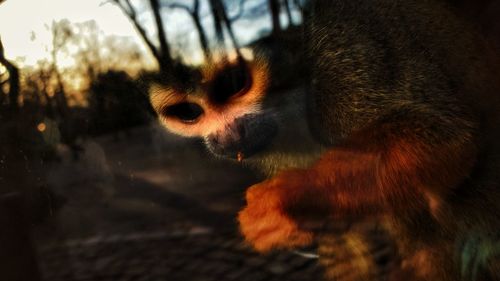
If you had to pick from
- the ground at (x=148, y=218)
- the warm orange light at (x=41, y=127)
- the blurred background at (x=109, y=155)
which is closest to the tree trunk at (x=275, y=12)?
the blurred background at (x=109, y=155)

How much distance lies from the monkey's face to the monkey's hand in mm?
151

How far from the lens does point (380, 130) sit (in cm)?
118

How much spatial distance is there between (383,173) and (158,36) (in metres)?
0.60

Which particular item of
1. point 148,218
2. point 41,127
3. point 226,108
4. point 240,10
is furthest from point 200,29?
point 148,218

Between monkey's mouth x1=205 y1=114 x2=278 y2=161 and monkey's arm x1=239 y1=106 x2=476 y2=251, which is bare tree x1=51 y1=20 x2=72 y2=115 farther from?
monkey's arm x1=239 y1=106 x2=476 y2=251

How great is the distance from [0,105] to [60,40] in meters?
→ 0.27

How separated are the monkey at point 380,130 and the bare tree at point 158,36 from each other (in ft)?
0.27

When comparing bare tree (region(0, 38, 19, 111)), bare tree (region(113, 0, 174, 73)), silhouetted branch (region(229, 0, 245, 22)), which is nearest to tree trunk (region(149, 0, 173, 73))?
bare tree (region(113, 0, 174, 73))

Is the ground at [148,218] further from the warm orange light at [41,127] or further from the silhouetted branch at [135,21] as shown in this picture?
the silhouetted branch at [135,21]

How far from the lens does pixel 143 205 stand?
109 inches

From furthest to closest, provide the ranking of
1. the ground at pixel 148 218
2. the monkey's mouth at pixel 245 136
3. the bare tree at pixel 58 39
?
the ground at pixel 148 218 < the monkey's mouth at pixel 245 136 < the bare tree at pixel 58 39

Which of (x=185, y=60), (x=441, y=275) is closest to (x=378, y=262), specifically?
(x=441, y=275)

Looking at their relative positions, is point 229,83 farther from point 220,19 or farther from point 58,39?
point 58,39

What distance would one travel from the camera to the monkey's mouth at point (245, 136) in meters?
1.38
